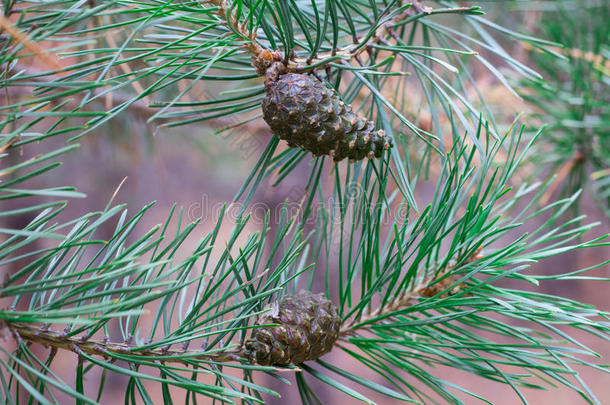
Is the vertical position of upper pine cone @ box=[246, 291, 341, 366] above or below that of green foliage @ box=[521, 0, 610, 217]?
below

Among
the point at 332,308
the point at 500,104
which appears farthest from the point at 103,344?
the point at 500,104

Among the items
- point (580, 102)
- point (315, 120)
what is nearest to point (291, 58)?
point (315, 120)

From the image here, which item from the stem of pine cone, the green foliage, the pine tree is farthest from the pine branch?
the green foliage

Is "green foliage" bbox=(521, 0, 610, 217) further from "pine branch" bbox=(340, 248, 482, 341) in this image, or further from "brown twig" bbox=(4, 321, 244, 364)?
"brown twig" bbox=(4, 321, 244, 364)

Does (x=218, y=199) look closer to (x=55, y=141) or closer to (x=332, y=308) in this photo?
(x=55, y=141)

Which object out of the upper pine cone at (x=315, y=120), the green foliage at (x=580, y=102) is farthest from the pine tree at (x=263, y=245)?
the green foliage at (x=580, y=102)

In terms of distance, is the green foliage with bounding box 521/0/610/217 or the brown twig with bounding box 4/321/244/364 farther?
the green foliage with bounding box 521/0/610/217

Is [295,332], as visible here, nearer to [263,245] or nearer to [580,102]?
[263,245]
